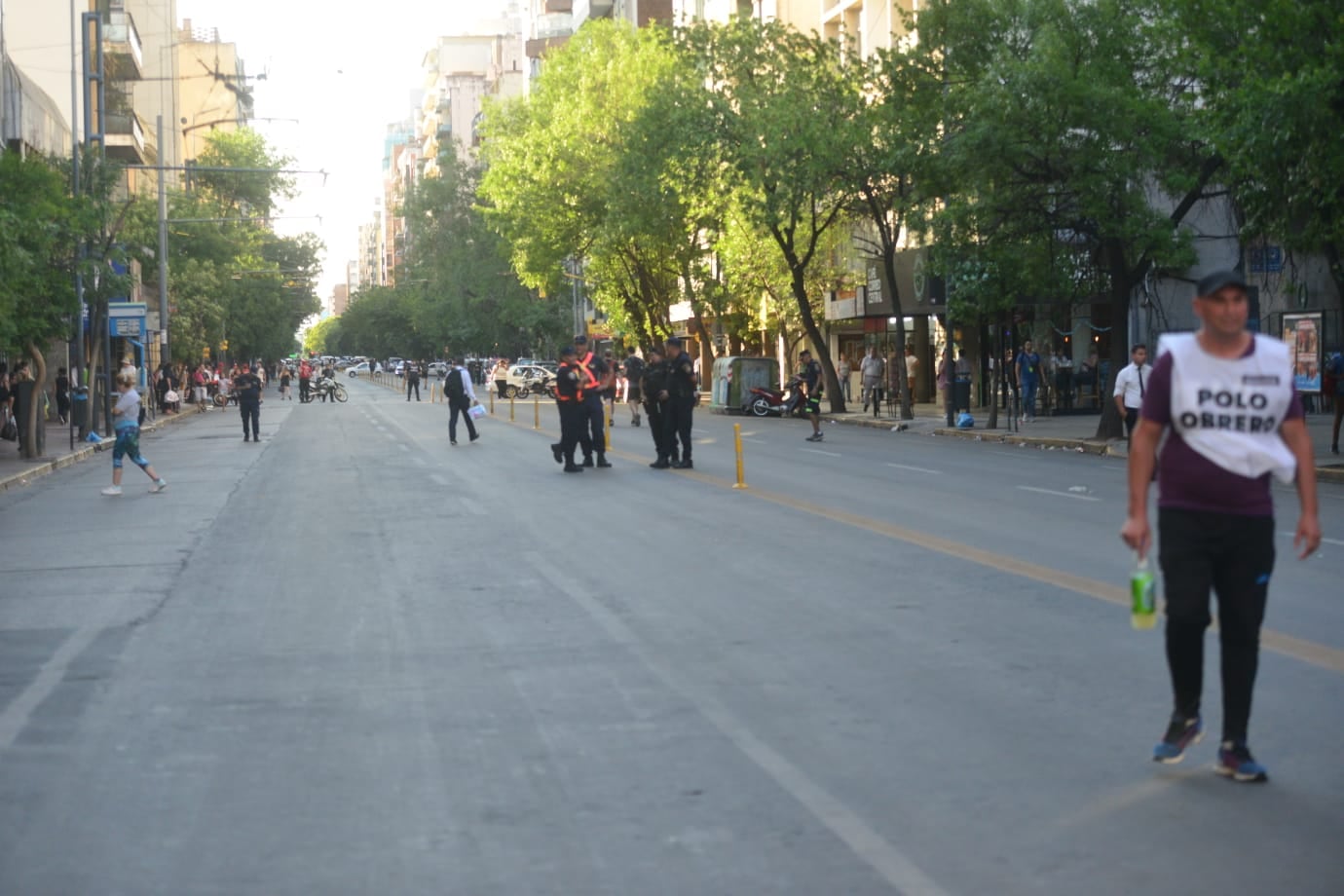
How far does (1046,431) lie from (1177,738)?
97.8ft

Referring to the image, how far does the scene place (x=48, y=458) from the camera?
1256 inches

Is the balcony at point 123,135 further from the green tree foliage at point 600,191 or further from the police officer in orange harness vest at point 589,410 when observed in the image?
the police officer in orange harness vest at point 589,410

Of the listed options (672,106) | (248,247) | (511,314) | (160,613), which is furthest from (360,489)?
(248,247)

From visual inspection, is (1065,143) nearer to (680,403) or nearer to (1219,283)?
(680,403)

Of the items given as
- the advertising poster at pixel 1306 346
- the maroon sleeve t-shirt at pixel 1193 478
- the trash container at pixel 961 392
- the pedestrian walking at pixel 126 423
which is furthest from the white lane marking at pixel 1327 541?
the trash container at pixel 961 392

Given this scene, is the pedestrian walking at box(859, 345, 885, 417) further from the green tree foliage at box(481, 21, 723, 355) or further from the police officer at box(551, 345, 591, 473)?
the police officer at box(551, 345, 591, 473)

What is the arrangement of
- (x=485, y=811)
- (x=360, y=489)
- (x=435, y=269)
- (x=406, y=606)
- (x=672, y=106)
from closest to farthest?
(x=485, y=811) < (x=406, y=606) < (x=360, y=489) < (x=672, y=106) < (x=435, y=269)

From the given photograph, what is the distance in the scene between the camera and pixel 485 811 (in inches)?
232

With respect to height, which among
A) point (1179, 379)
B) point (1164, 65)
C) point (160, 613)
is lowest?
point (160, 613)

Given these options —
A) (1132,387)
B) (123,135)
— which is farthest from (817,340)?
(123,135)

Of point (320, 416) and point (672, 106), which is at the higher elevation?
point (672, 106)

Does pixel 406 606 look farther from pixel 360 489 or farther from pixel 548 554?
pixel 360 489

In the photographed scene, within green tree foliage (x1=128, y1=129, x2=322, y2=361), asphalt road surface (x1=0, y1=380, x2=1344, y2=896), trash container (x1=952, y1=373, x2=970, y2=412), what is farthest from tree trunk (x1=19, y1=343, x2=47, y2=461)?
green tree foliage (x1=128, y1=129, x2=322, y2=361)

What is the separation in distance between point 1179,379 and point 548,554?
8145 millimetres
